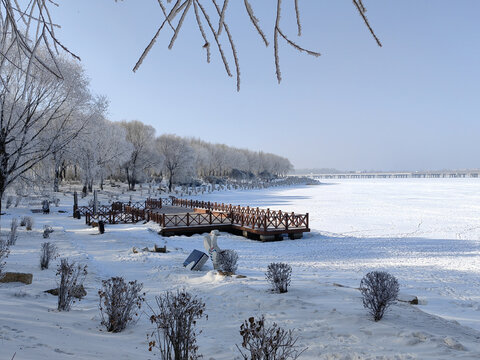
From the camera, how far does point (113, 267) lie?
10.2 metres

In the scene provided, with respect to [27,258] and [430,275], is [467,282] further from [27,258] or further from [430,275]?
[27,258]

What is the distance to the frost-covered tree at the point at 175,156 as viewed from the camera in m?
63.0

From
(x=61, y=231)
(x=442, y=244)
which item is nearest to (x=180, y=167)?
(x=61, y=231)

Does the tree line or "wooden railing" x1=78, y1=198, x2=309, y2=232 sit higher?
the tree line

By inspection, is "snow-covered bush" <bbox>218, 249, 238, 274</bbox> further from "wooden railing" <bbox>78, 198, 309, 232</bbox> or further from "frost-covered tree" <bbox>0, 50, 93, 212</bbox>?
"wooden railing" <bbox>78, 198, 309, 232</bbox>

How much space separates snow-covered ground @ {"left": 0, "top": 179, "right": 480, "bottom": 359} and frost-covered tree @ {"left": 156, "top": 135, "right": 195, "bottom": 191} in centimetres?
4565

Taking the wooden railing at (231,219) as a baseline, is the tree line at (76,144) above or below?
above

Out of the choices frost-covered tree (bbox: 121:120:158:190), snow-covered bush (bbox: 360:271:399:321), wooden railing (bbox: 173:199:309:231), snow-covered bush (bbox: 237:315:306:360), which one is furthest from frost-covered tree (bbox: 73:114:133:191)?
snow-covered bush (bbox: 237:315:306:360)

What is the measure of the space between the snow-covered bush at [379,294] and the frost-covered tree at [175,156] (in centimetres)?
5726

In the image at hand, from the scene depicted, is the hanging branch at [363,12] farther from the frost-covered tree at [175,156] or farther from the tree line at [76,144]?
the frost-covered tree at [175,156]

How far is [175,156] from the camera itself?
6303 cm

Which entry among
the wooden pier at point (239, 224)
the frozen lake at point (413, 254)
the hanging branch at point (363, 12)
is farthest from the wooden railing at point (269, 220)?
the hanging branch at point (363, 12)

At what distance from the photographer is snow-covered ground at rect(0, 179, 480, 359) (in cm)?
417

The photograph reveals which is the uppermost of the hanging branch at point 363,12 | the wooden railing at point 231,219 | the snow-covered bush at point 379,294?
the hanging branch at point 363,12
